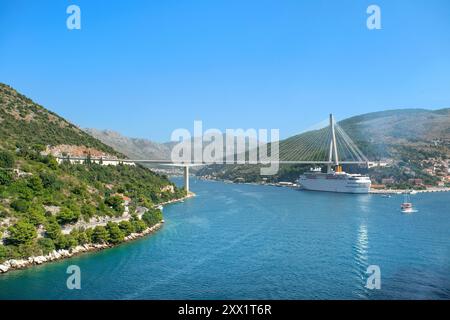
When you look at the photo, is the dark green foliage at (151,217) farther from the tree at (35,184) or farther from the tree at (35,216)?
the tree at (35,216)

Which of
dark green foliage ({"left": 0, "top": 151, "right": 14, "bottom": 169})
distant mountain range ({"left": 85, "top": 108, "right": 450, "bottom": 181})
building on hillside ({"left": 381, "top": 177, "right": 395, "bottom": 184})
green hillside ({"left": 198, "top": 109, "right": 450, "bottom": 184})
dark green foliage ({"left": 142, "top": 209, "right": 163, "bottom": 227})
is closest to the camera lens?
dark green foliage ({"left": 0, "top": 151, "right": 14, "bottom": 169})

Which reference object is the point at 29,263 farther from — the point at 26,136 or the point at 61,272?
the point at 26,136

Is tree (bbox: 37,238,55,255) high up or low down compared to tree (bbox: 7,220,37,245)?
down

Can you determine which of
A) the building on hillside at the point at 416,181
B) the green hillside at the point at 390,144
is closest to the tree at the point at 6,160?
the green hillside at the point at 390,144

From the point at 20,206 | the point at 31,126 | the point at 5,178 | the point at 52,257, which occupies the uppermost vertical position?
the point at 31,126

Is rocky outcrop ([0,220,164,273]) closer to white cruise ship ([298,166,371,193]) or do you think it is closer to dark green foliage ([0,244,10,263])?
dark green foliage ([0,244,10,263])

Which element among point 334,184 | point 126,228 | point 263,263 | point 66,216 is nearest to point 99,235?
point 66,216

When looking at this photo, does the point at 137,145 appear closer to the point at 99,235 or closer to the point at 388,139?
the point at 388,139

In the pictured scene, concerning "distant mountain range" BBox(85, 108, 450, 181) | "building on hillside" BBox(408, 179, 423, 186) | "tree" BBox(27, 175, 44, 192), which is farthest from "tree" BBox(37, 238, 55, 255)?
"distant mountain range" BBox(85, 108, 450, 181)
